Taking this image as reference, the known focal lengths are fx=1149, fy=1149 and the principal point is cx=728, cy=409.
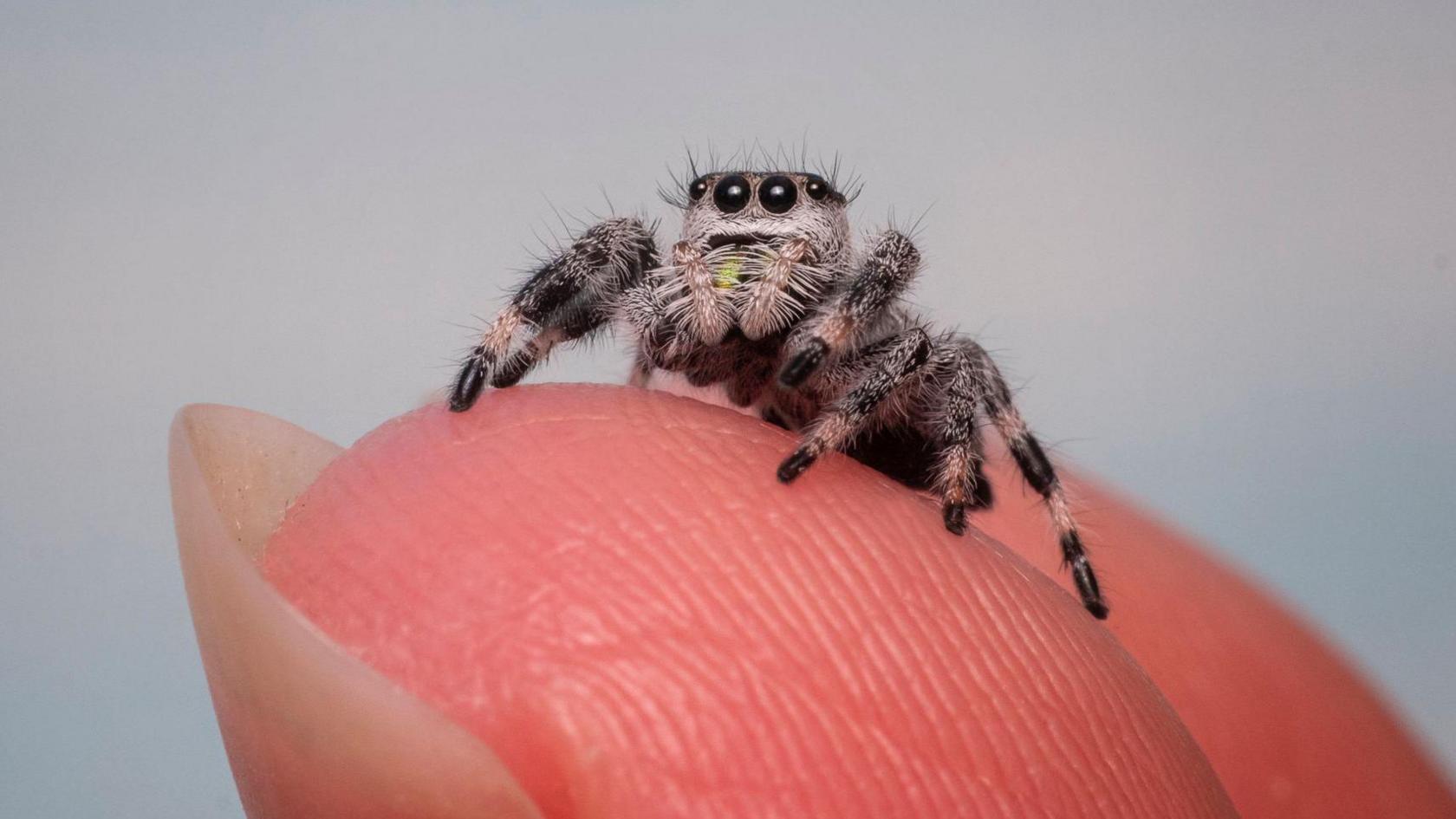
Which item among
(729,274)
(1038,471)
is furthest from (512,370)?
(1038,471)

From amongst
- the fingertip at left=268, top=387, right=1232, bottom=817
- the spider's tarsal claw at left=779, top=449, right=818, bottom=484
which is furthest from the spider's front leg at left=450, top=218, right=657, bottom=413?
the spider's tarsal claw at left=779, top=449, right=818, bottom=484

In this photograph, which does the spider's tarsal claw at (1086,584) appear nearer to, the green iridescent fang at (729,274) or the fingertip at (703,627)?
the fingertip at (703,627)

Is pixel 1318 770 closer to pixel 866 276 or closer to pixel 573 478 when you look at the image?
pixel 866 276

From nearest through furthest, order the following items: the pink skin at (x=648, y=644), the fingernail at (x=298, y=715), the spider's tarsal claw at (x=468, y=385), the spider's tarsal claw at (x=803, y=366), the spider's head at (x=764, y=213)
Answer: the fingernail at (x=298, y=715) < the pink skin at (x=648, y=644) < the spider's tarsal claw at (x=803, y=366) < the spider's tarsal claw at (x=468, y=385) < the spider's head at (x=764, y=213)

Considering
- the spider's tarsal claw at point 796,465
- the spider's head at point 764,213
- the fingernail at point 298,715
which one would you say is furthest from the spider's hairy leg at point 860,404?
the fingernail at point 298,715

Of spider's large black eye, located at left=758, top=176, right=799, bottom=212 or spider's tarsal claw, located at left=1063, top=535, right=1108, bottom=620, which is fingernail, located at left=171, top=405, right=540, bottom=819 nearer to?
spider's large black eye, located at left=758, top=176, right=799, bottom=212

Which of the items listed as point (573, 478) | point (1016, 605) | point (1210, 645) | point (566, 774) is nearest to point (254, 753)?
point (566, 774)
